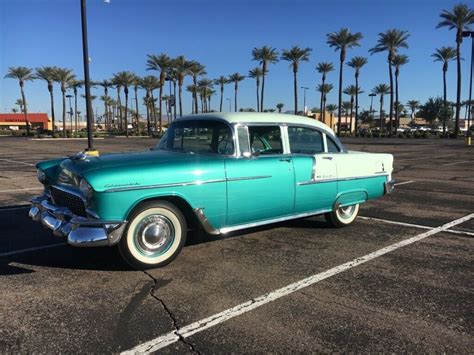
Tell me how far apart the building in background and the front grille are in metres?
105

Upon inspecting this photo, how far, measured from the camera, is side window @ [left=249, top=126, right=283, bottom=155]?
5250mm

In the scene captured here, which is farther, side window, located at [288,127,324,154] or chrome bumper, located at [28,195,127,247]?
side window, located at [288,127,324,154]

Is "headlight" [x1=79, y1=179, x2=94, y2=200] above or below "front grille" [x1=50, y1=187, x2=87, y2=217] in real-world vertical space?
above

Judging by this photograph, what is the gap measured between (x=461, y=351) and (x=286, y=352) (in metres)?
1.21

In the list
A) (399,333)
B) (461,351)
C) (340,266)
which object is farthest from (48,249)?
(461,351)

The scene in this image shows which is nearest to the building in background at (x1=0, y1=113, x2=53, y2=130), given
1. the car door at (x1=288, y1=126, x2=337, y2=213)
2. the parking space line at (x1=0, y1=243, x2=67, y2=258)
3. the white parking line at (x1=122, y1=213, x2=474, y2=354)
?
the parking space line at (x1=0, y1=243, x2=67, y2=258)

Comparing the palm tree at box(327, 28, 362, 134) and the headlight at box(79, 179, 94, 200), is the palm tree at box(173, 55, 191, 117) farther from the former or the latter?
the headlight at box(79, 179, 94, 200)

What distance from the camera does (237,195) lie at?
490 cm

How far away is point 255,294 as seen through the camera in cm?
391

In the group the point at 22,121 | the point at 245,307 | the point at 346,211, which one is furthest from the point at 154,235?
the point at 22,121

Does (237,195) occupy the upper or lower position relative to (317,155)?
lower

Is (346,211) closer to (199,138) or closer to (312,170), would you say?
(312,170)

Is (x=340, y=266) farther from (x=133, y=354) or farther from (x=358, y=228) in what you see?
(x=133, y=354)

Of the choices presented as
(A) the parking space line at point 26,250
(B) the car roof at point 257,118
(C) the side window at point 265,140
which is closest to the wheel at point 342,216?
(B) the car roof at point 257,118
